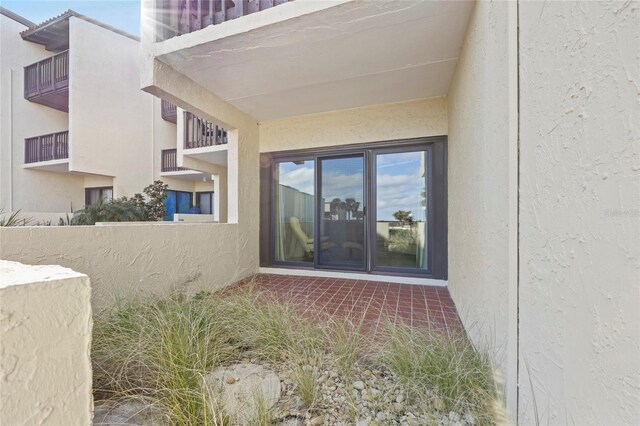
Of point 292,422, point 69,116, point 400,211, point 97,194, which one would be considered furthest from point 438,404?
point 97,194

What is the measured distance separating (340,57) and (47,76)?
10961 millimetres

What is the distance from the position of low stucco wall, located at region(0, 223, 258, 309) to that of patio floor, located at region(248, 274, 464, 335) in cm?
82

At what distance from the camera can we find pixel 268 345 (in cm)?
191

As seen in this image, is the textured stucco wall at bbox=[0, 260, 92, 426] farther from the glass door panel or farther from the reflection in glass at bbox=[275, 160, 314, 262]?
the reflection in glass at bbox=[275, 160, 314, 262]

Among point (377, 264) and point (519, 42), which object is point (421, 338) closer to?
point (519, 42)

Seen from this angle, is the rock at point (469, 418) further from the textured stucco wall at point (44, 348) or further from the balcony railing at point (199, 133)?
the balcony railing at point (199, 133)

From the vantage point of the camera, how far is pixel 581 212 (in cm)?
84

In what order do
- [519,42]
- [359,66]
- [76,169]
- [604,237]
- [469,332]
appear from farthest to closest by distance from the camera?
[76,169]
[359,66]
[469,332]
[519,42]
[604,237]

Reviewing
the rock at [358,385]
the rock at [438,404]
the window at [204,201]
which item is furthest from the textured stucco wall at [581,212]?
the window at [204,201]

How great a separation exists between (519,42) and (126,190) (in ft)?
36.7

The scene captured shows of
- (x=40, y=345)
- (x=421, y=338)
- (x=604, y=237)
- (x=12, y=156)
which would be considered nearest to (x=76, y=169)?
(x=12, y=156)

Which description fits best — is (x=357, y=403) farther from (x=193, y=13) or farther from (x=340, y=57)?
(x=193, y=13)

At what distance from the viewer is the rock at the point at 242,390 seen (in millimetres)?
1342

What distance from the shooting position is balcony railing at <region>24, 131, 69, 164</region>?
844 centimetres
